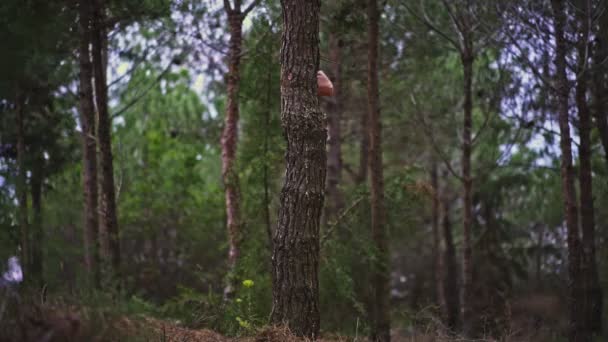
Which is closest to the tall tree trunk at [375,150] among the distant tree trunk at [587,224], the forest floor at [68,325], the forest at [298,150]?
the forest at [298,150]

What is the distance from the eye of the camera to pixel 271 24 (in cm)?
964

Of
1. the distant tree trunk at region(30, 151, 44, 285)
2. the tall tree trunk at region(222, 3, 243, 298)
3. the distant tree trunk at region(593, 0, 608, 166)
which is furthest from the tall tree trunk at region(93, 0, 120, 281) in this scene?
the distant tree trunk at region(593, 0, 608, 166)

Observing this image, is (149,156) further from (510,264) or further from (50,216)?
(510,264)

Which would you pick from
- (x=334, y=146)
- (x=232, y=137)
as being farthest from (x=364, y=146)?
(x=232, y=137)

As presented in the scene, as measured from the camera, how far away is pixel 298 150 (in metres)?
5.88

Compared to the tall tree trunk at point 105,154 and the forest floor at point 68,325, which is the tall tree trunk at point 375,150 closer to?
the tall tree trunk at point 105,154

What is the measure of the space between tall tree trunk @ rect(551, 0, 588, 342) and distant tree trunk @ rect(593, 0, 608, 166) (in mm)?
535

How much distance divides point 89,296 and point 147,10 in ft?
21.4

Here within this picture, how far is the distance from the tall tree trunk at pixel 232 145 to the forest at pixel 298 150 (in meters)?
0.03

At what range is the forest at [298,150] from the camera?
587 cm

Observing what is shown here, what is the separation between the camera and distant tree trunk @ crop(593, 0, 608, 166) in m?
9.70

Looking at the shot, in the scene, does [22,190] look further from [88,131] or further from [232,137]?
[232,137]

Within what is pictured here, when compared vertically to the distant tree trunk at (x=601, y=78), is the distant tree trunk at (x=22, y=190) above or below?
below

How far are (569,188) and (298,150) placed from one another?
18.4 ft
